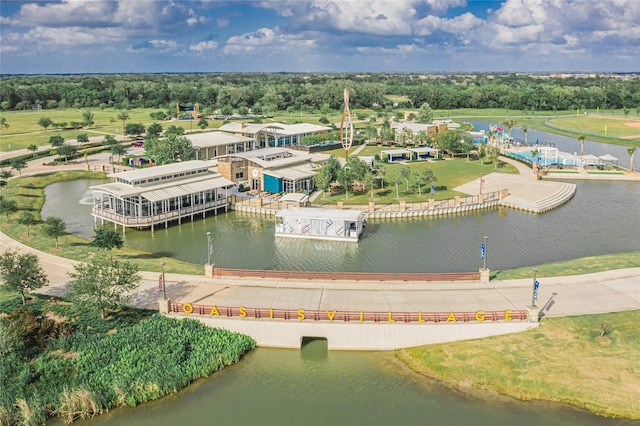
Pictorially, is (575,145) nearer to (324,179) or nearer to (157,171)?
(324,179)

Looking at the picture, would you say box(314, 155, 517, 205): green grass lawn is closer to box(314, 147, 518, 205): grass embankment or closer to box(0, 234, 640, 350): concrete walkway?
box(314, 147, 518, 205): grass embankment

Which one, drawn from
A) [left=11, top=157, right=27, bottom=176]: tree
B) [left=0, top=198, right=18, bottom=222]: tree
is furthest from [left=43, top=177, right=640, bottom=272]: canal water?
[left=11, top=157, right=27, bottom=176]: tree

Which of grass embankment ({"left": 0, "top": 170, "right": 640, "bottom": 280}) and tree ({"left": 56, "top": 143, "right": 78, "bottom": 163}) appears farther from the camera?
tree ({"left": 56, "top": 143, "right": 78, "bottom": 163})

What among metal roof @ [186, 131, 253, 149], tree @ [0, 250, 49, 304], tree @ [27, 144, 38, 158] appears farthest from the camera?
tree @ [27, 144, 38, 158]

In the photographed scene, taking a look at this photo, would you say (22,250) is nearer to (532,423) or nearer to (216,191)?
(216,191)

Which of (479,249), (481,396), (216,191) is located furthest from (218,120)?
(481,396)

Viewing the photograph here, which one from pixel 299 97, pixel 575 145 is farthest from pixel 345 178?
pixel 299 97

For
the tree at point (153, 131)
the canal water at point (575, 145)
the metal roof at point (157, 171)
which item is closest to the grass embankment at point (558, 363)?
the metal roof at point (157, 171)
